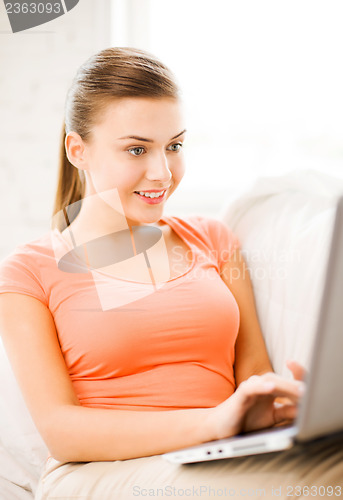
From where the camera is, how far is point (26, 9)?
4.97ft

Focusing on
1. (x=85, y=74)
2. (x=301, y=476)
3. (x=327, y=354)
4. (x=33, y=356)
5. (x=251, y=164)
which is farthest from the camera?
(x=251, y=164)

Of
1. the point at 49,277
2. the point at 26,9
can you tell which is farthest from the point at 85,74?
the point at 26,9

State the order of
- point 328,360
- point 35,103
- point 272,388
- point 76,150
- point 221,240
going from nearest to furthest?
point 328,360 → point 272,388 → point 76,150 → point 221,240 → point 35,103

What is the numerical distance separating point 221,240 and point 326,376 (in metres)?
0.68

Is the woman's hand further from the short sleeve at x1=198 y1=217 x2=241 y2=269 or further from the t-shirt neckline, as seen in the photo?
the short sleeve at x1=198 y1=217 x2=241 y2=269

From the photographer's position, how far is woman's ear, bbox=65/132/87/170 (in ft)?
3.39

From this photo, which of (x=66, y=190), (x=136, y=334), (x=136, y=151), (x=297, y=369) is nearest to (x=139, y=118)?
(x=136, y=151)

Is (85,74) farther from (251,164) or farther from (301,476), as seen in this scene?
(251,164)

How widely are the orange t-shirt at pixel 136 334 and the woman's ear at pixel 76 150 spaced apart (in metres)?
0.19

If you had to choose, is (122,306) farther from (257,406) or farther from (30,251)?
(257,406)

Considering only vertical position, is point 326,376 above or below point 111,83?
below

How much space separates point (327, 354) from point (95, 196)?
0.68 meters

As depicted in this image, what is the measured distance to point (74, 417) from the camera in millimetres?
823

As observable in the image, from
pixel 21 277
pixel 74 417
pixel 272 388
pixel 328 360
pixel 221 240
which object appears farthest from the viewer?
pixel 221 240
